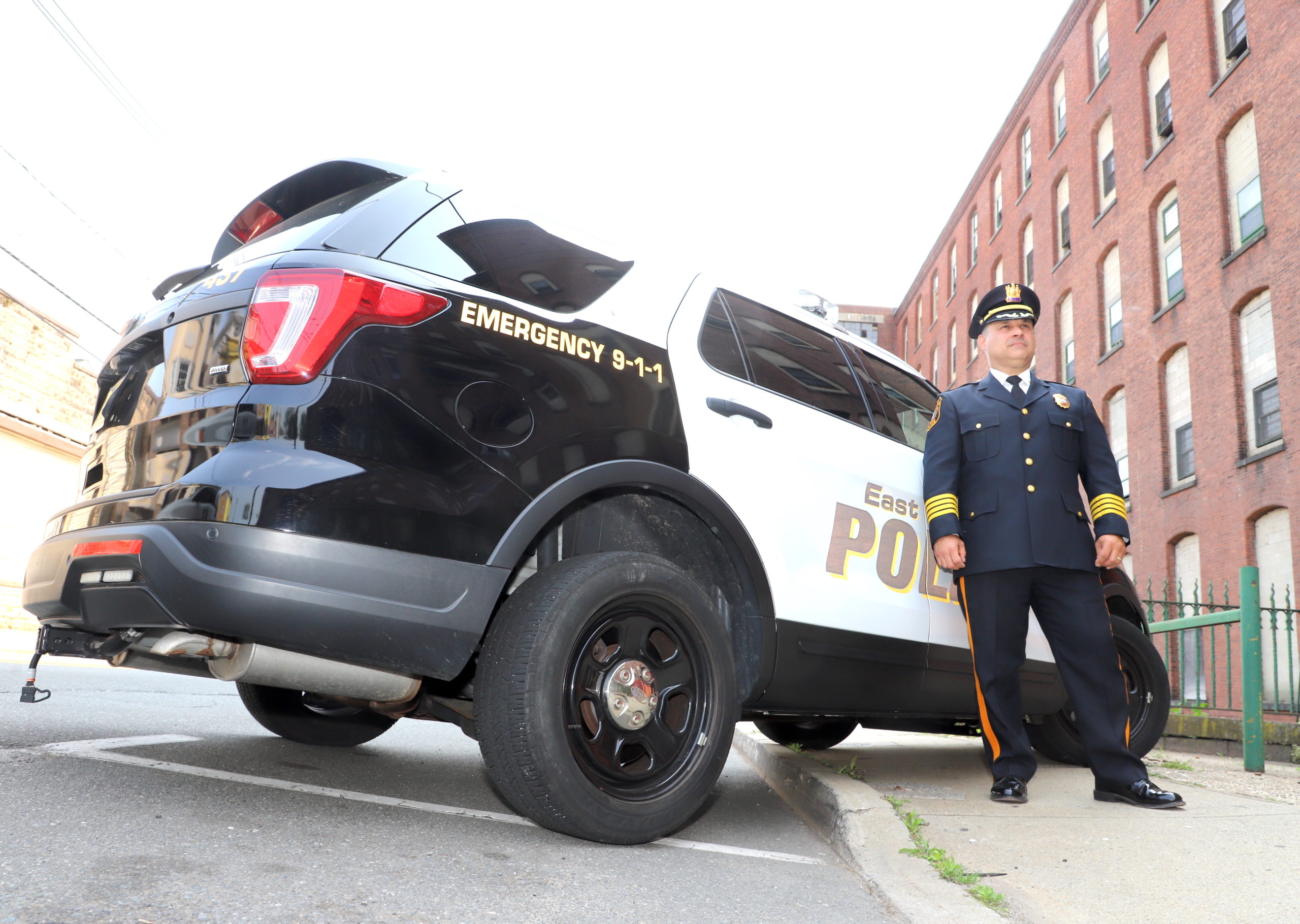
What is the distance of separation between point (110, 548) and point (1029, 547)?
3248mm

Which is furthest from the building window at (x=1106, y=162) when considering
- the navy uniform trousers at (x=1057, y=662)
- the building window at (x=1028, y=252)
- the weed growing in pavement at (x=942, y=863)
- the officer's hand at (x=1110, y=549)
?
the weed growing in pavement at (x=942, y=863)

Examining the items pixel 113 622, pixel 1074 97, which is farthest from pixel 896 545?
pixel 1074 97

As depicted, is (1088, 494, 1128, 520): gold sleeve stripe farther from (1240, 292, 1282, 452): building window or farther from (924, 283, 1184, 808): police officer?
(1240, 292, 1282, 452): building window

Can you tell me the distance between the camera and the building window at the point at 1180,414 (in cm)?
1830

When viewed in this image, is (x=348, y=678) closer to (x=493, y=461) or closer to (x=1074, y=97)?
(x=493, y=461)

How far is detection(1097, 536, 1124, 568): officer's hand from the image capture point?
402 centimetres

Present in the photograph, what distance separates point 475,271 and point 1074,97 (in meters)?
25.3

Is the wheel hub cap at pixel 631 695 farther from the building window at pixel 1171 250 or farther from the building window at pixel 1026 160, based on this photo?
the building window at pixel 1026 160

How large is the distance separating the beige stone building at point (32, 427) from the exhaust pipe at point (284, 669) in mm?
19067

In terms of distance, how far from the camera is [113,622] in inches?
95.9

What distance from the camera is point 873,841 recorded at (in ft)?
10.3

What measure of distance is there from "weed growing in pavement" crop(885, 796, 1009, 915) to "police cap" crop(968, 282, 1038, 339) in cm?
208

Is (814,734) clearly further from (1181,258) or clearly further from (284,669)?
(1181,258)

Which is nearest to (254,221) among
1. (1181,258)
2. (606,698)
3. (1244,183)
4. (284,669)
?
(284,669)
